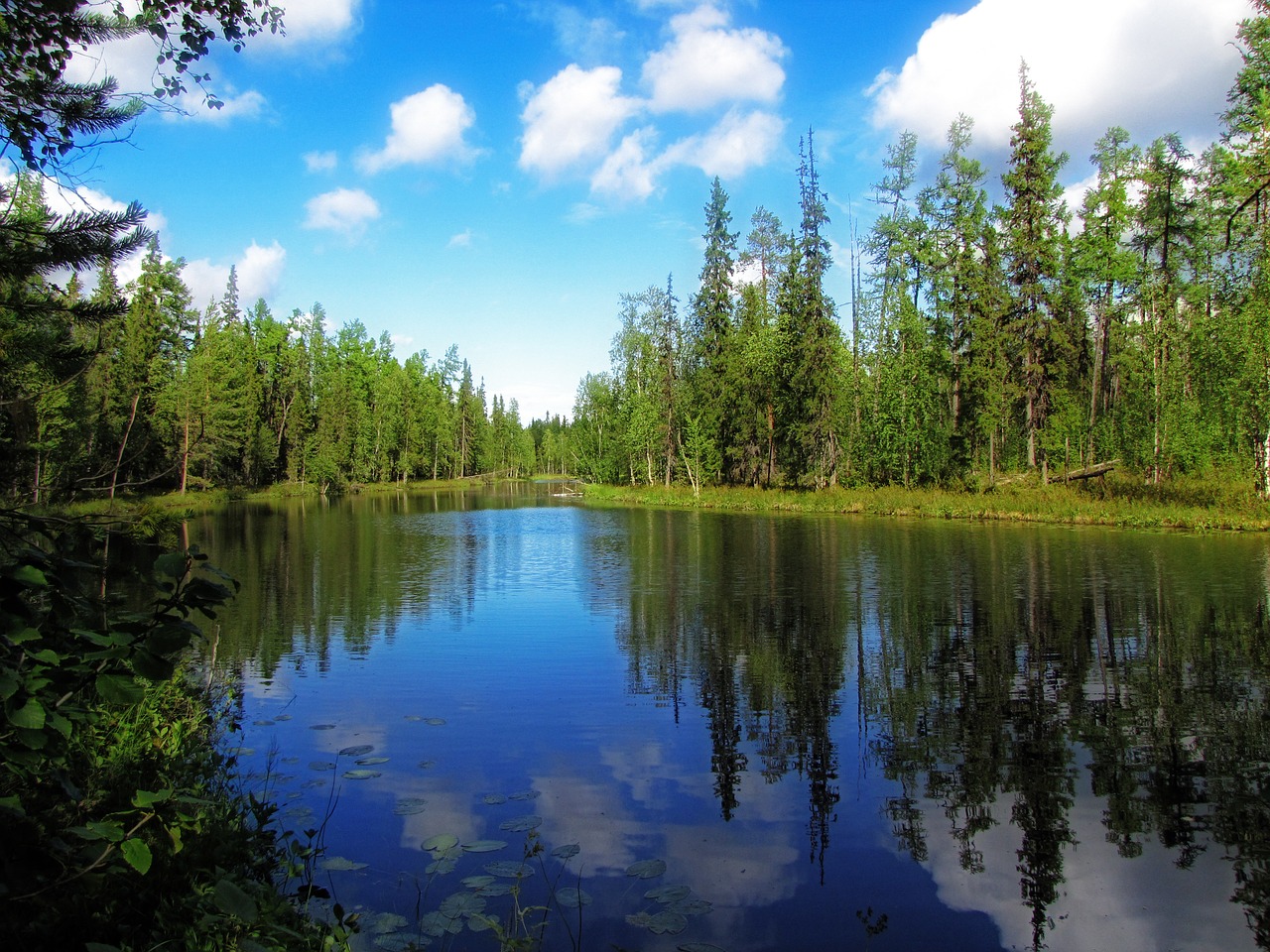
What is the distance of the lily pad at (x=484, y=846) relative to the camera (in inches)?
234

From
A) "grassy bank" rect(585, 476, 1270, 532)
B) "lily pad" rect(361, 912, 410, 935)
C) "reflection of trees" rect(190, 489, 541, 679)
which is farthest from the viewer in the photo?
"grassy bank" rect(585, 476, 1270, 532)

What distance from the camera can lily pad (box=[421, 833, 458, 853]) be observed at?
5.98 metres

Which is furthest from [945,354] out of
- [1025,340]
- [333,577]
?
[333,577]

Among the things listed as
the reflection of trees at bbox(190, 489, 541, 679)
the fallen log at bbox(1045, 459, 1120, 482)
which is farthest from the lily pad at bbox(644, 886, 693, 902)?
the fallen log at bbox(1045, 459, 1120, 482)

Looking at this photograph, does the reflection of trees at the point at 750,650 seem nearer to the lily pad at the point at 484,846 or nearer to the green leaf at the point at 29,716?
the lily pad at the point at 484,846

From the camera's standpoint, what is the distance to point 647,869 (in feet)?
18.7

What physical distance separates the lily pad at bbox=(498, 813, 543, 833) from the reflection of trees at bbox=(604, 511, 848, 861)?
5.40 feet

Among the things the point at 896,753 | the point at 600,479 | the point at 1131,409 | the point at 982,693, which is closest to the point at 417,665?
the point at 896,753

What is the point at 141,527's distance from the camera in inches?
163

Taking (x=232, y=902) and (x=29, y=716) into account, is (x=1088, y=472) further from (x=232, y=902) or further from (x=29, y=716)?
(x=29, y=716)

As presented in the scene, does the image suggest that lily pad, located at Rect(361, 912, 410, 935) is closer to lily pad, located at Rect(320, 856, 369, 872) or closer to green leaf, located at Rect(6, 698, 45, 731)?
lily pad, located at Rect(320, 856, 369, 872)

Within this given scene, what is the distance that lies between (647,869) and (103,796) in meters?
3.73

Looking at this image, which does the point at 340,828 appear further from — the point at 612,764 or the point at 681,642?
the point at 681,642

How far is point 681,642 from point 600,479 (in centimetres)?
6397
